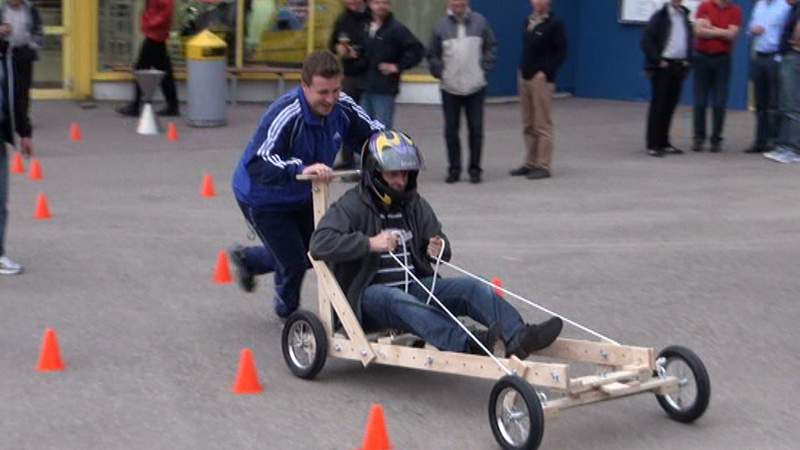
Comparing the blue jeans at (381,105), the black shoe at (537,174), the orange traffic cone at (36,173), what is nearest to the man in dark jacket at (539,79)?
the black shoe at (537,174)

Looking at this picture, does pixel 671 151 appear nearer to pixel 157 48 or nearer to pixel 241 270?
pixel 157 48

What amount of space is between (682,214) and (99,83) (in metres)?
9.52

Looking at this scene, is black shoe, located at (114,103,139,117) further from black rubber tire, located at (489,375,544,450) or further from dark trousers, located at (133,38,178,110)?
black rubber tire, located at (489,375,544,450)

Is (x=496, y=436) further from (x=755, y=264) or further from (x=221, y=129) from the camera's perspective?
(x=221, y=129)

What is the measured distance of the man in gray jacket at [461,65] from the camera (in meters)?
14.5

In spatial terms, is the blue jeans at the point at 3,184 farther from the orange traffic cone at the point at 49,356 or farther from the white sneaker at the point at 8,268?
the orange traffic cone at the point at 49,356

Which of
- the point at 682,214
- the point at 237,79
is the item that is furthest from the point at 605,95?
the point at 682,214

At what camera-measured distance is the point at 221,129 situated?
1830 centimetres

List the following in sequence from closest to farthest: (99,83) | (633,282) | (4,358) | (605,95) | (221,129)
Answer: (4,358)
(633,282)
(221,129)
(99,83)
(605,95)

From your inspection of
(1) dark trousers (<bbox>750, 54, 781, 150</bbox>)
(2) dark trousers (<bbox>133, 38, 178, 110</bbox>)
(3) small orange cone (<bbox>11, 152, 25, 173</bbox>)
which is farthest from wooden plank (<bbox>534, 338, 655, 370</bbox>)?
(2) dark trousers (<bbox>133, 38, 178, 110</bbox>)

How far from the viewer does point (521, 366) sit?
22.8 feet

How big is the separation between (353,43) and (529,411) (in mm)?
8764

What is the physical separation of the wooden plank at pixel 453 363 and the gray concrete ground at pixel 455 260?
0.23 metres

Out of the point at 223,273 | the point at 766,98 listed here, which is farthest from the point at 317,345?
the point at 766,98
